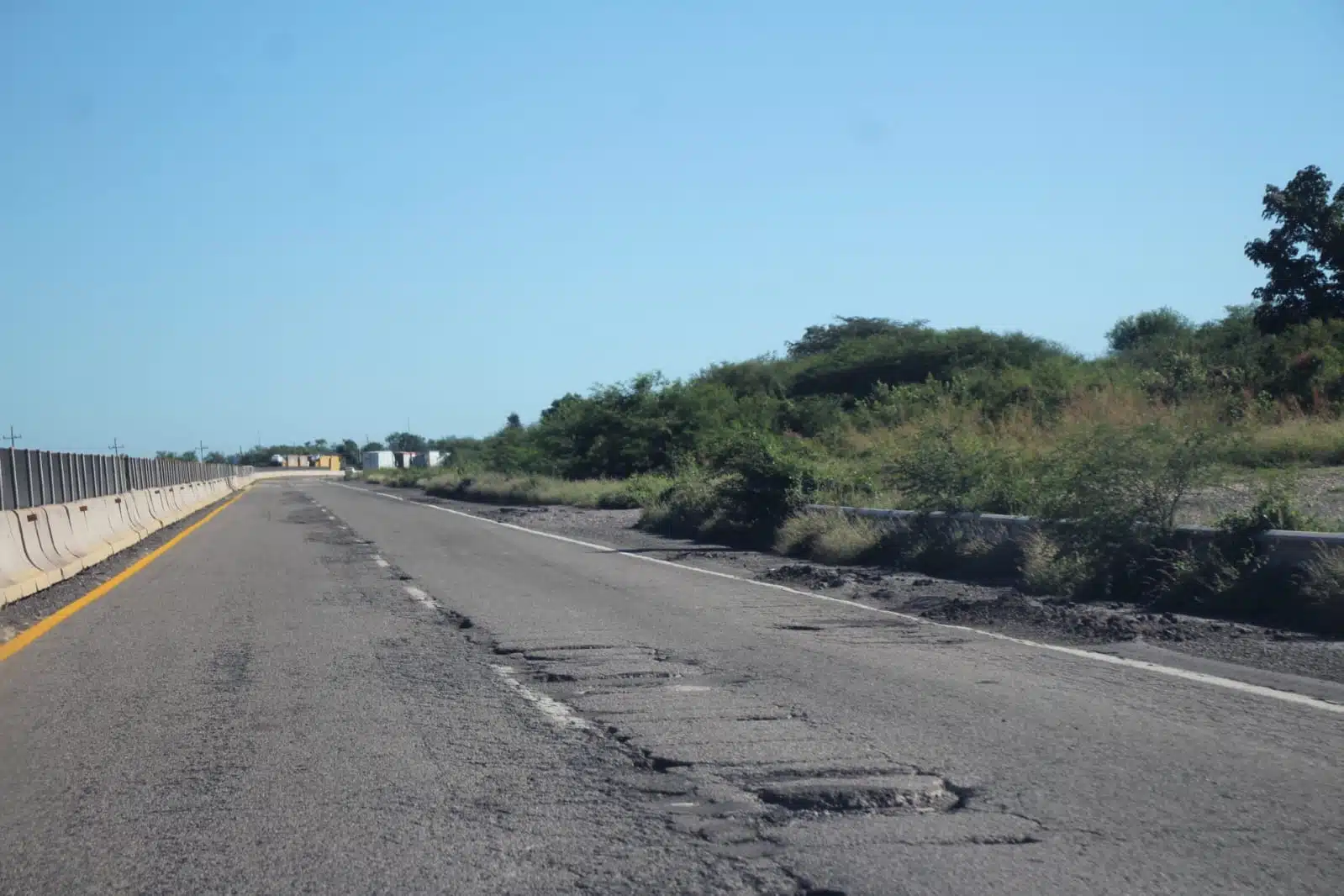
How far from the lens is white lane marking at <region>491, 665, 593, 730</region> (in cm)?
749

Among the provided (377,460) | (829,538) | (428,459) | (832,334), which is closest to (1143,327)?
(832,334)

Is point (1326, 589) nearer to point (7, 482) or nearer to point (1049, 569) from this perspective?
point (1049, 569)

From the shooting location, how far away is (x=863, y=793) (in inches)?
233

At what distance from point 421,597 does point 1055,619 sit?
693 cm

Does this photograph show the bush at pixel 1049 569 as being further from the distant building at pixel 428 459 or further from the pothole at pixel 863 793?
the distant building at pixel 428 459

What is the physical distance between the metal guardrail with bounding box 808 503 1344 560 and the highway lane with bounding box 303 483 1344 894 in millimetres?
3000

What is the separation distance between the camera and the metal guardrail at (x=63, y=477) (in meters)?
20.0

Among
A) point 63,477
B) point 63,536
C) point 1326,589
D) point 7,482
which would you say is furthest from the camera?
point 63,477

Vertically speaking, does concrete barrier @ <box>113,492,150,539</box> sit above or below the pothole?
above

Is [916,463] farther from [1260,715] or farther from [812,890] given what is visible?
[812,890]

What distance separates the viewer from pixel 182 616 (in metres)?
13.0

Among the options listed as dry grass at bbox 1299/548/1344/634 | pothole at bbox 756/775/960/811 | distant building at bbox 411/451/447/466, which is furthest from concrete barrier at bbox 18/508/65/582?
distant building at bbox 411/451/447/466

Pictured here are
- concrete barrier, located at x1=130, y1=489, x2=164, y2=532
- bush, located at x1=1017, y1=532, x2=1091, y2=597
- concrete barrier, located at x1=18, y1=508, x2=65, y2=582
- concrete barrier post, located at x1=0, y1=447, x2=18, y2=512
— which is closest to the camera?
bush, located at x1=1017, y1=532, x2=1091, y2=597

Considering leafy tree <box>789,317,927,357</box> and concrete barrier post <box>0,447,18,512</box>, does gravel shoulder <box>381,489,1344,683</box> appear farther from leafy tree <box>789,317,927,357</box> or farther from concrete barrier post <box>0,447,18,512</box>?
leafy tree <box>789,317,927,357</box>
